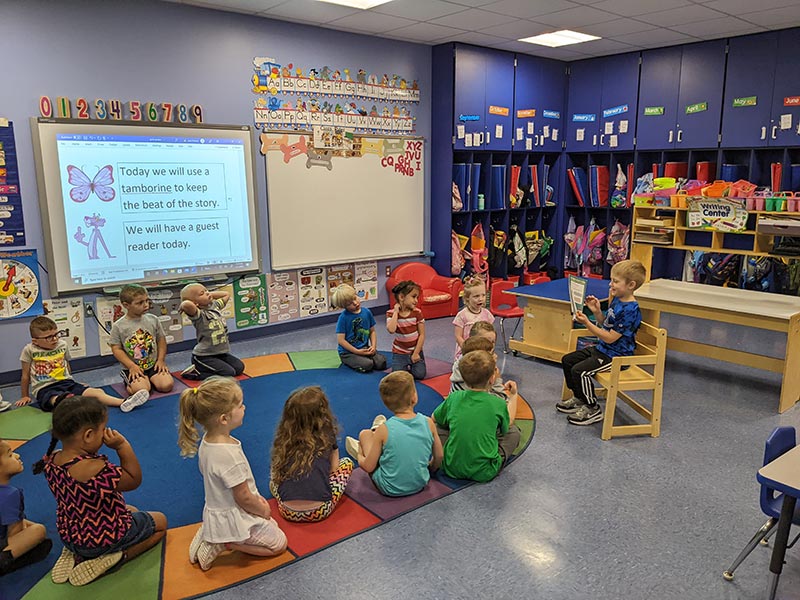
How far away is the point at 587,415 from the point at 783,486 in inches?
75.9

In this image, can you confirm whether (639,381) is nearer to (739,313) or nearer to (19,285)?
(739,313)

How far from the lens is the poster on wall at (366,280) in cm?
648

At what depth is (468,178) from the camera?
6930 mm

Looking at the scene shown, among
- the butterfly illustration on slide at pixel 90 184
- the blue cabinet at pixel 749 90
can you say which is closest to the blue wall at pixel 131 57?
the butterfly illustration on slide at pixel 90 184

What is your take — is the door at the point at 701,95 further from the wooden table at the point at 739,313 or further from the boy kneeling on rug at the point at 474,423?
the boy kneeling on rug at the point at 474,423

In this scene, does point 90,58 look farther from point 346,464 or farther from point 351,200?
point 346,464

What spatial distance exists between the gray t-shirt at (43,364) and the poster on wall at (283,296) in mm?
2053

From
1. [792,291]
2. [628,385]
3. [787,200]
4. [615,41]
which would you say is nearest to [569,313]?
[628,385]

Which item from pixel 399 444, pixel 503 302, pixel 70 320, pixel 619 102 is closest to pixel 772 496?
pixel 399 444

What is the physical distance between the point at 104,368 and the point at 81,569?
2.88 meters

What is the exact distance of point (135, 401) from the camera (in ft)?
13.4

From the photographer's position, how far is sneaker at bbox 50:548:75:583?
2365mm

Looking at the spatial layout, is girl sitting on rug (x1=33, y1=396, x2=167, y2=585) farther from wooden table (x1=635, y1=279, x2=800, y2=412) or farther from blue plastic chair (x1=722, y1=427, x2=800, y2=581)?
wooden table (x1=635, y1=279, x2=800, y2=412)

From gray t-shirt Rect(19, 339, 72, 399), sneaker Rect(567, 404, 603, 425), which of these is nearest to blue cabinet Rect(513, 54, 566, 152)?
sneaker Rect(567, 404, 603, 425)
